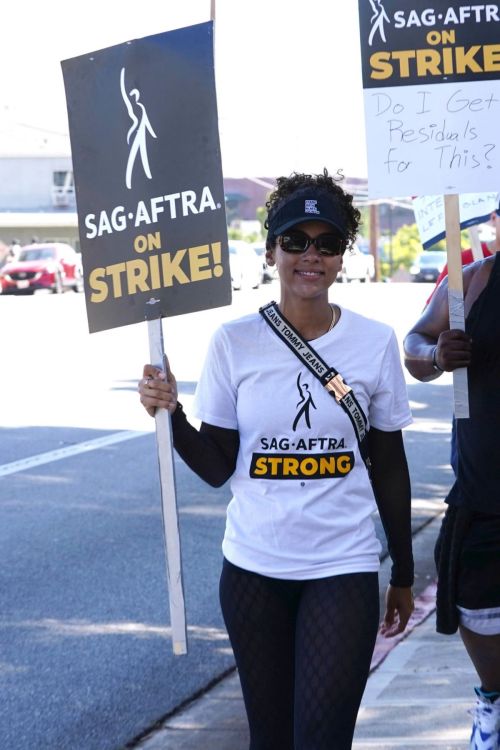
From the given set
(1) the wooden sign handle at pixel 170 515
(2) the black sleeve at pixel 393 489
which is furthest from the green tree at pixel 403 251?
(1) the wooden sign handle at pixel 170 515

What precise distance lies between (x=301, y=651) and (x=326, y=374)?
700 mm

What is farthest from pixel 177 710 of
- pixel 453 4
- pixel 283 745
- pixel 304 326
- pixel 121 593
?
pixel 453 4

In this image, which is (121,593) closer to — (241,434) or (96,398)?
(241,434)

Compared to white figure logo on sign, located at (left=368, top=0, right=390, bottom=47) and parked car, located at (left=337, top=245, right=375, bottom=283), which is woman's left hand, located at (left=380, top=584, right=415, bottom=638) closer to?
white figure logo on sign, located at (left=368, top=0, right=390, bottom=47)

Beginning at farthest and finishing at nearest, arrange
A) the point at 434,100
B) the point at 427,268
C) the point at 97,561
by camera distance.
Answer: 1. the point at 427,268
2. the point at 97,561
3. the point at 434,100

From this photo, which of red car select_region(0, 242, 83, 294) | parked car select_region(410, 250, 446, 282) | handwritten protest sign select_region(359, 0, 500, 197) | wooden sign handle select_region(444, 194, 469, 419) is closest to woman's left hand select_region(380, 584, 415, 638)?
wooden sign handle select_region(444, 194, 469, 419)

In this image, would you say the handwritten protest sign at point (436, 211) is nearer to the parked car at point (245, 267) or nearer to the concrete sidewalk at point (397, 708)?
the concrete sidewalk at point (397, 708)

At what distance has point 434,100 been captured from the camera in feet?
12.9

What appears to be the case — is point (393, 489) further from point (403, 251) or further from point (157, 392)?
point (403, 251)

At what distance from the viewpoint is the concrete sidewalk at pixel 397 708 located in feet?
15.9

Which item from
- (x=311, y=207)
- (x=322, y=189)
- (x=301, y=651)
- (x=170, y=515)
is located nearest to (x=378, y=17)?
(x=322, y=189)

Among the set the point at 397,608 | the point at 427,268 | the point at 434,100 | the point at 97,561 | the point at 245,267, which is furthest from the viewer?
the point at 427,268

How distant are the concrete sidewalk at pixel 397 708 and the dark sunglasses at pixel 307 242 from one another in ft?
6.74

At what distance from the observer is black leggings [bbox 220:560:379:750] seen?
3.23m
